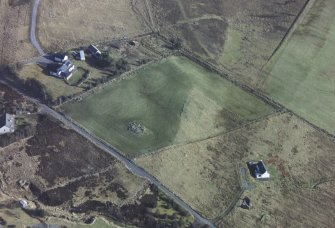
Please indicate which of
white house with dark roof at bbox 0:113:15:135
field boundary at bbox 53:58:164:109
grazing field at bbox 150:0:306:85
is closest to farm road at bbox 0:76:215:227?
field boundary at bbox 53:58:164:109

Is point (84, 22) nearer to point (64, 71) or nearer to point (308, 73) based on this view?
point (64, 71)

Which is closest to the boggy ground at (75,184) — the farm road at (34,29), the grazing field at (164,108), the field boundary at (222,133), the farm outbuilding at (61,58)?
the grazing field at (164,108)

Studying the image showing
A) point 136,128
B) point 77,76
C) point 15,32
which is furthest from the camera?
point 15,32

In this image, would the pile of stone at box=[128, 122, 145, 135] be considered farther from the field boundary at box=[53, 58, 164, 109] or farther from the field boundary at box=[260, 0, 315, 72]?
the field boundary at box=[260, 0, 315, 72]

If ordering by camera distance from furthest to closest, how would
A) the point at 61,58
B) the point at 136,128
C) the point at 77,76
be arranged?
the point at 61,58, the point at 77,76, the point at 136,128

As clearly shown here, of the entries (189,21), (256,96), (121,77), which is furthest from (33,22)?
(256,96)

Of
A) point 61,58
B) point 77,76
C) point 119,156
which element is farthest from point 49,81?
point 119,156
